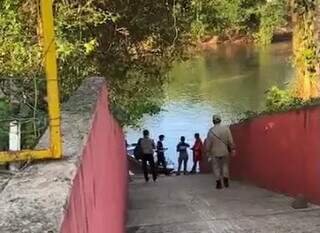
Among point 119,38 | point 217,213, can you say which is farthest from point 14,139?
point 119,38

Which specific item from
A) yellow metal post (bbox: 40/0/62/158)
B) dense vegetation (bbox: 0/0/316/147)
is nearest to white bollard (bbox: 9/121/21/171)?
yellow metal post (bbox: 40/0/62/158)

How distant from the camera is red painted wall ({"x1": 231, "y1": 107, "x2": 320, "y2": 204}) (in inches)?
337

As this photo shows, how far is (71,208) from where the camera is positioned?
2.96m

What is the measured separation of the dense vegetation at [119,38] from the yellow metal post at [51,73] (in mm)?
3736

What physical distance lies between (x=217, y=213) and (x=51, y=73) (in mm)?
5014

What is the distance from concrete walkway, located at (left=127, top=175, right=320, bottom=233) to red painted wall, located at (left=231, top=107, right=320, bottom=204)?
27 centimetres

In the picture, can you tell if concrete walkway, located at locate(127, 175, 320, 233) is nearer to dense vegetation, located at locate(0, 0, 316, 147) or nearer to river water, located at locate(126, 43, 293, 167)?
dense vegetation, located at locate(0, 0, 316, 147)

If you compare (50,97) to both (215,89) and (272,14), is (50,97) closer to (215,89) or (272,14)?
(272,14)

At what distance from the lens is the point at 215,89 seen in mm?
44188

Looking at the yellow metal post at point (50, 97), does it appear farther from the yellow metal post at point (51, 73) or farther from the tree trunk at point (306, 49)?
the tree trunk at point (306, 49)

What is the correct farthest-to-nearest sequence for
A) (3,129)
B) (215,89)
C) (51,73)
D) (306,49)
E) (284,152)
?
1. (215,89)
2. (306,49)
3. (284,152)
4. (3,129)
5. (51,73)

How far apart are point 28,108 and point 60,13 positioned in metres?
6.40

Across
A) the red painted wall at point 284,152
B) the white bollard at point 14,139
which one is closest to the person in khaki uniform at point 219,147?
the red painted wall at point 284,152

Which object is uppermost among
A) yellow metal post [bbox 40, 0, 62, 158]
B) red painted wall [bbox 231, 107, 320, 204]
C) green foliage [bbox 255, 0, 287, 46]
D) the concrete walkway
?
green foliage [bbox 255, 0, 287, 46]
